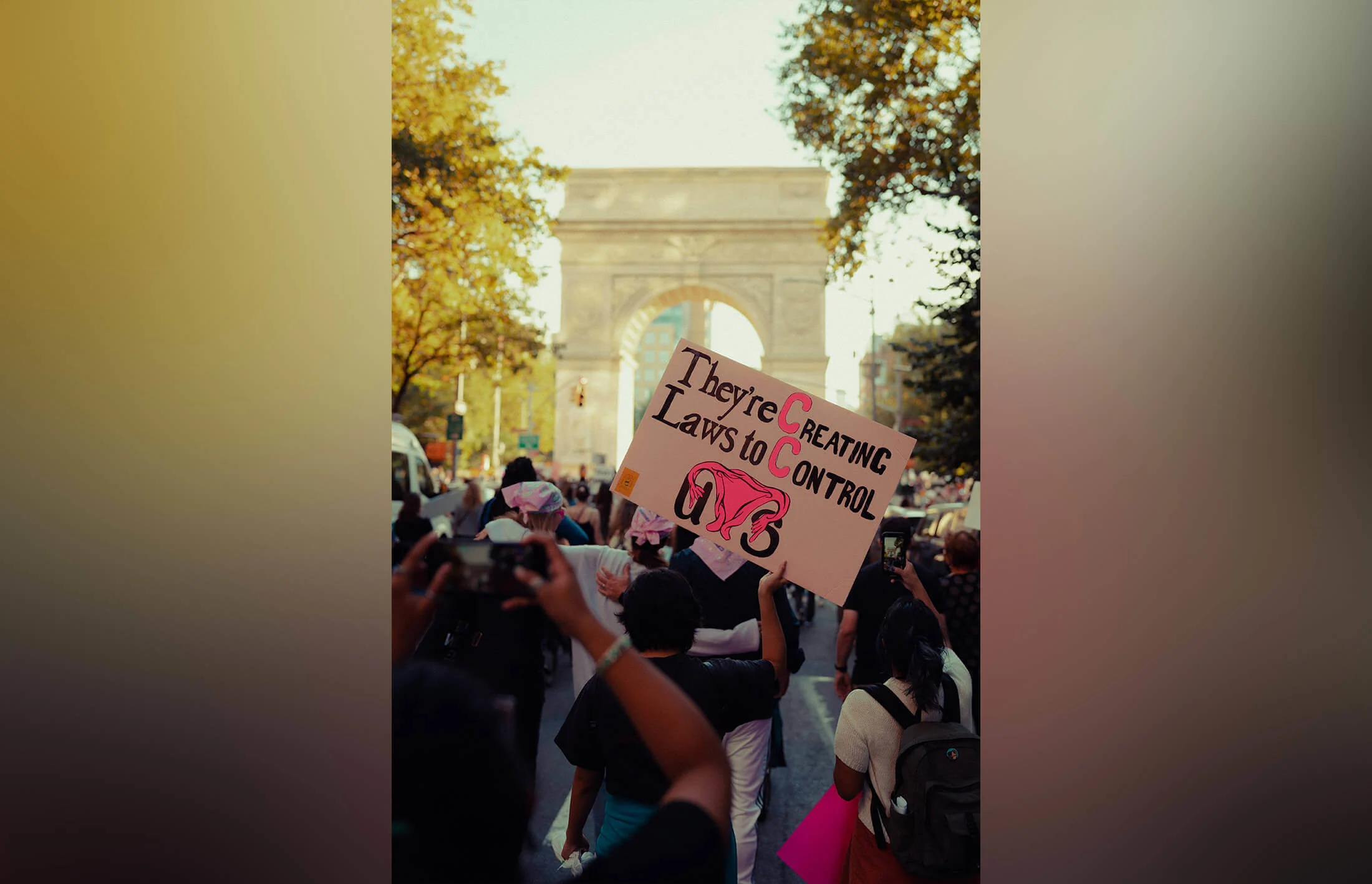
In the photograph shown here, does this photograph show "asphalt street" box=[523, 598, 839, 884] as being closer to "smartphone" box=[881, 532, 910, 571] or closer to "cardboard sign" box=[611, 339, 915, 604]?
"smartphone" box=[881, 532, 910, 571]

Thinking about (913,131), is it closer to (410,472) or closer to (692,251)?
(410,472)

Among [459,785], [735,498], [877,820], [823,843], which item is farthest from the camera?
[823,843]

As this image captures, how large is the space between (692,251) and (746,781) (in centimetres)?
4267

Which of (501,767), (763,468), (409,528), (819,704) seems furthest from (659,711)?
(819,704)

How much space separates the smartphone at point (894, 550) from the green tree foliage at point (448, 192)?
9142 mm

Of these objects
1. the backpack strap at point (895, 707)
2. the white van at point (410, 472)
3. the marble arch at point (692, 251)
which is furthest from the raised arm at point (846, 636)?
the marble arch at point (692, 251)

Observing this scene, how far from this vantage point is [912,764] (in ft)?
9.64

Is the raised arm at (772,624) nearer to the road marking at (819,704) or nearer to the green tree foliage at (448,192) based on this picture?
the road marking at (819,704)

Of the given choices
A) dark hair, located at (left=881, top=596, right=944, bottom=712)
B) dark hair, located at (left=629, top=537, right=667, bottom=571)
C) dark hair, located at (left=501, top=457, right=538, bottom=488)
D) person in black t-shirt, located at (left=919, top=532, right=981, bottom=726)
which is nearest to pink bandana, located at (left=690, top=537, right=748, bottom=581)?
dark hair, located at (left=629, top=537, right=667, bottom=571)

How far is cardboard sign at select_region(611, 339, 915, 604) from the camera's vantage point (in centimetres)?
309
